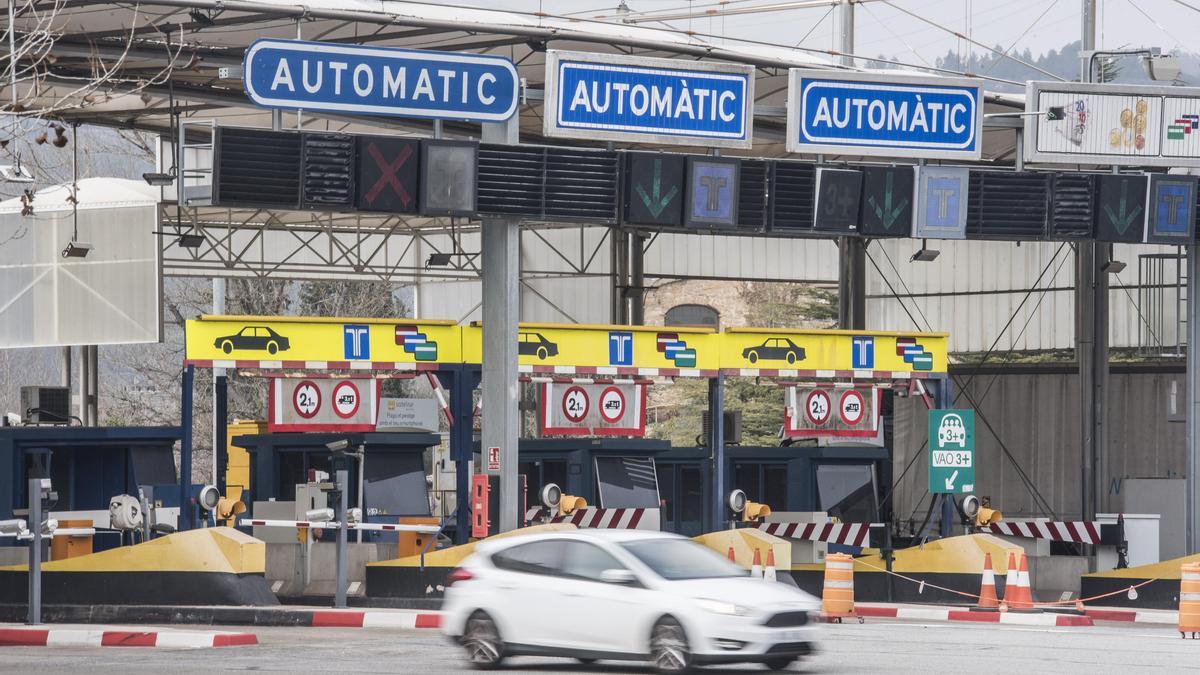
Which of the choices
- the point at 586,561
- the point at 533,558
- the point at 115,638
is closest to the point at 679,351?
the point at 115,638

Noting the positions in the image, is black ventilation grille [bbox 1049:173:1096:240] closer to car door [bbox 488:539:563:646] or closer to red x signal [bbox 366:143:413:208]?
red x signal [bbox 366:143:413:208]

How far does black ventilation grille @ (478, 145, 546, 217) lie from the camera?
26172mm

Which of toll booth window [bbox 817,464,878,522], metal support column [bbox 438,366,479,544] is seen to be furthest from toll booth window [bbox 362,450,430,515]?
toll booth window [bbox 817,464,878,522]

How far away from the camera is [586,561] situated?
1569 cm

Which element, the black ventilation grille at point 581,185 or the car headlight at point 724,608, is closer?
the car headlight at point 724,608

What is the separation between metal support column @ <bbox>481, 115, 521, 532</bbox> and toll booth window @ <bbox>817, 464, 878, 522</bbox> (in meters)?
9.16

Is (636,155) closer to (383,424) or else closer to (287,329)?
(287,329)

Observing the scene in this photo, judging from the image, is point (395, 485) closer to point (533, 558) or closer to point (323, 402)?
point (323, 402)

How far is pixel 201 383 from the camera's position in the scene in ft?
229

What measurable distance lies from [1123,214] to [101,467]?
16.5 metres

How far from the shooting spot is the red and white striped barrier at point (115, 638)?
765 inches

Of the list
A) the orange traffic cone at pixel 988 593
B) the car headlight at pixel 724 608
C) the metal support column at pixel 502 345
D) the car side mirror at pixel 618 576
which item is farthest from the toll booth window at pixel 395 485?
the car headlight at pixel 724 608

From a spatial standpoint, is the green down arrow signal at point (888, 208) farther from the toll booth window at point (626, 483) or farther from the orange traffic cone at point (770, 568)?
the toll booth window at point (626, 483)

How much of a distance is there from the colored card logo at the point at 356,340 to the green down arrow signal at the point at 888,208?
806cm
